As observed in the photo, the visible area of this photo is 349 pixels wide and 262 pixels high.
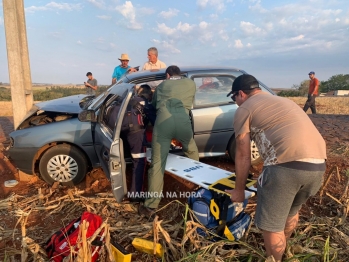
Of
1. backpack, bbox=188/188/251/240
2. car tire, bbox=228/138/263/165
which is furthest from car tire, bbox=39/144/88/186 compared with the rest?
car tire, bbox=228/138/263/165

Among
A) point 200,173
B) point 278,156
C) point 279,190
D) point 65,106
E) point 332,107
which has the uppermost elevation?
point 65,106

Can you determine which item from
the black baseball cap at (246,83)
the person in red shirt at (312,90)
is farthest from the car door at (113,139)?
the person in red shirt at (312,90)

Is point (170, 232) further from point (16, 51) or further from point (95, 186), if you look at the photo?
point (16, 51)

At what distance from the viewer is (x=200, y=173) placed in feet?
10.9

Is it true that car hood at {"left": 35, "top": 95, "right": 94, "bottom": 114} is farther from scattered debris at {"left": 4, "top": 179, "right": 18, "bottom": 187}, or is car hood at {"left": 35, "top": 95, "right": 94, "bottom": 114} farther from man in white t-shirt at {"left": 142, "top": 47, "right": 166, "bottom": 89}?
man in white t-shirt at {"left": 142, "top": 47, "right": 166, "bottom": 89}

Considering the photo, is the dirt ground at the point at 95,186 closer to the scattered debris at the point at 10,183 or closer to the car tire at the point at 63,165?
the scattered debris at the point at 10,183

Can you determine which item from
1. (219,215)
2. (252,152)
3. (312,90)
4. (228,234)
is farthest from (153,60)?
(312,90)

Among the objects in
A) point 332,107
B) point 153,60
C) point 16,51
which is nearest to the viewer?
point 16,51

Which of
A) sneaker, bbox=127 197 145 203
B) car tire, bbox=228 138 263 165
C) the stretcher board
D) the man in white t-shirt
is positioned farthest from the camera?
the man in white t-shirt

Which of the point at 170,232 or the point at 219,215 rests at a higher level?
the point at 219,215

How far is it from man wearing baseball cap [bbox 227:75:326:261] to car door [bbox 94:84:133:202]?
4.86ft

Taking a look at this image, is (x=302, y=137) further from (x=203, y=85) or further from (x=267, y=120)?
(x=203, y=85)

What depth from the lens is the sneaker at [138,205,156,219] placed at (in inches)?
133

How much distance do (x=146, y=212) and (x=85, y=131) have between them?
1.65 m
